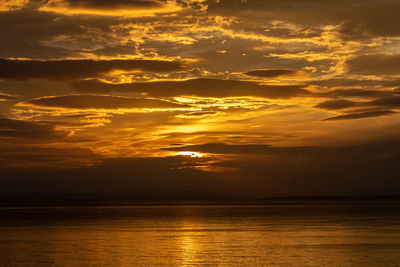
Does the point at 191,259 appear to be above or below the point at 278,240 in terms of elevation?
above

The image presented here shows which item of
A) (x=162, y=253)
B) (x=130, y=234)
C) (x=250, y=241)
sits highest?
(x=162, y=253)

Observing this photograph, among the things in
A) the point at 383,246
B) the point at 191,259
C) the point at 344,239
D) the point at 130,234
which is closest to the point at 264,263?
the point at 191,259

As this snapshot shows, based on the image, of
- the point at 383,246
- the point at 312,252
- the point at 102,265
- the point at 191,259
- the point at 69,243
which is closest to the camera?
the point at 102,265

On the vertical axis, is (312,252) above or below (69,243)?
above

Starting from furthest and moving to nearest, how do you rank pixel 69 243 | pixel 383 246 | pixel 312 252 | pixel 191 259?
1. pixel 69 243
2. pixel 383 246
3. pixel 312 252
4. pixel 191 259

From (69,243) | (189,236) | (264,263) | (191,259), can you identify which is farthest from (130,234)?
(264,263)

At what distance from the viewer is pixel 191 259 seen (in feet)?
131

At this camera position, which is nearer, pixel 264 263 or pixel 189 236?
pixel 264 263

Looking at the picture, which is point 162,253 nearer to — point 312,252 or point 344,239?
point 312,252

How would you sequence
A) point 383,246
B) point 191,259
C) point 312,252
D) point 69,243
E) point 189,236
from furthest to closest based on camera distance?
1. point 189,236
2. point 69,243
3. point 383,246
4. point 312,252
5. point 191,259

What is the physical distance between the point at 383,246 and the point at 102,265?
23656mm

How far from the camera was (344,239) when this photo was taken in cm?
5350

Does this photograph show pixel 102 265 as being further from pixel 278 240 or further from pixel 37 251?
pixel 278 240

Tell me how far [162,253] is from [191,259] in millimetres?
4433
